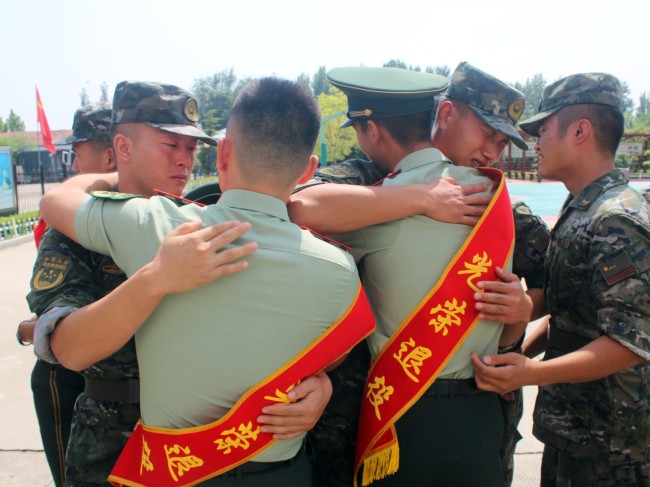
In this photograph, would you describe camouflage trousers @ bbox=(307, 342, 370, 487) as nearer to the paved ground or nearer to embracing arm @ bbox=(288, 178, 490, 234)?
embracing arm @ bbox=(288, 178, 490, 234)

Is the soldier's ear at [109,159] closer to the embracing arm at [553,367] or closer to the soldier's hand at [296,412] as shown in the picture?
the soldier's hand at [296,412]

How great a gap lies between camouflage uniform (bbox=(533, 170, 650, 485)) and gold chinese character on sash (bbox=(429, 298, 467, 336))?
56cm

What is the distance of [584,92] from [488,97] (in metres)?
0.43

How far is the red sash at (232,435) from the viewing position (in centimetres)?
134

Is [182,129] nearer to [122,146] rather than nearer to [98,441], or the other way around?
[122,146]

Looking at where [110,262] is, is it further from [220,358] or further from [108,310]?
[220,358]

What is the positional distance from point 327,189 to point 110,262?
77 cm

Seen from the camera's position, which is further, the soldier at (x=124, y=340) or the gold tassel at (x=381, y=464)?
the gold tassel at (x=381, y=464)

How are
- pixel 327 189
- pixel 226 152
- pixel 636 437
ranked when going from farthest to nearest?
pixel 636 437
pixel 327 189
pixel 226 152

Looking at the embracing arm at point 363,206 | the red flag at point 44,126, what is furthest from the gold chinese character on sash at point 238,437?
the red flag at point 44,126

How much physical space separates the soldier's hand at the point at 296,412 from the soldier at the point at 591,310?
22.5 inches

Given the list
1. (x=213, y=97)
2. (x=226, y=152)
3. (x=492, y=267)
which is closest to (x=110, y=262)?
(x=226, y=152)

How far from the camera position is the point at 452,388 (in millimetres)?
1733

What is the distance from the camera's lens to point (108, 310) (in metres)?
1.33
